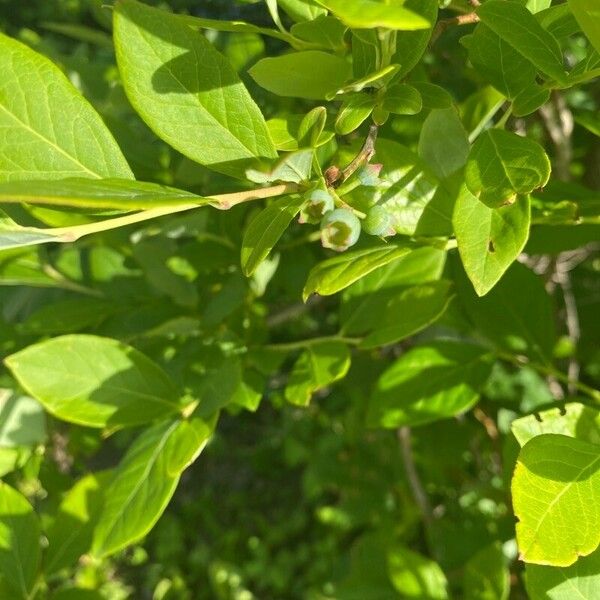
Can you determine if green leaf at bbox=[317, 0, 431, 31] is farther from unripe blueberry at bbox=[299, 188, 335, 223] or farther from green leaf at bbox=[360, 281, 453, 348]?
green leaf at bbox=[360, 281, 453, 348]

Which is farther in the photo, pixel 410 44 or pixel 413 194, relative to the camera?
pixel 413 194

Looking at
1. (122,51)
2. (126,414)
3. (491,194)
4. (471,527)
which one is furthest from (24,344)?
(471,527)

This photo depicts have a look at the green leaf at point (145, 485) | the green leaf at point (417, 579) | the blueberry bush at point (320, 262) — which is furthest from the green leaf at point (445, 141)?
the green leaf at point (417, 579)

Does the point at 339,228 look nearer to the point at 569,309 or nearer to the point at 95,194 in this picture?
the point at 95,194

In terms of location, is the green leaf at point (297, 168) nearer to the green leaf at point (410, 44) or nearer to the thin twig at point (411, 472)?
the green leaf at point (410, 44)

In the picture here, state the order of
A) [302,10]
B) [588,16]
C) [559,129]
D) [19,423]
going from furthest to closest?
[559,129] → [19,423] → [302,10] → [588,16]

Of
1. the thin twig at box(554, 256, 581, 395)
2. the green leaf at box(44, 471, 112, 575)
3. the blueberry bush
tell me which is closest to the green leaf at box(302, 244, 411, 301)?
the blueberry bush

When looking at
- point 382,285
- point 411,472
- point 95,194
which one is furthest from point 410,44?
point 411,472
